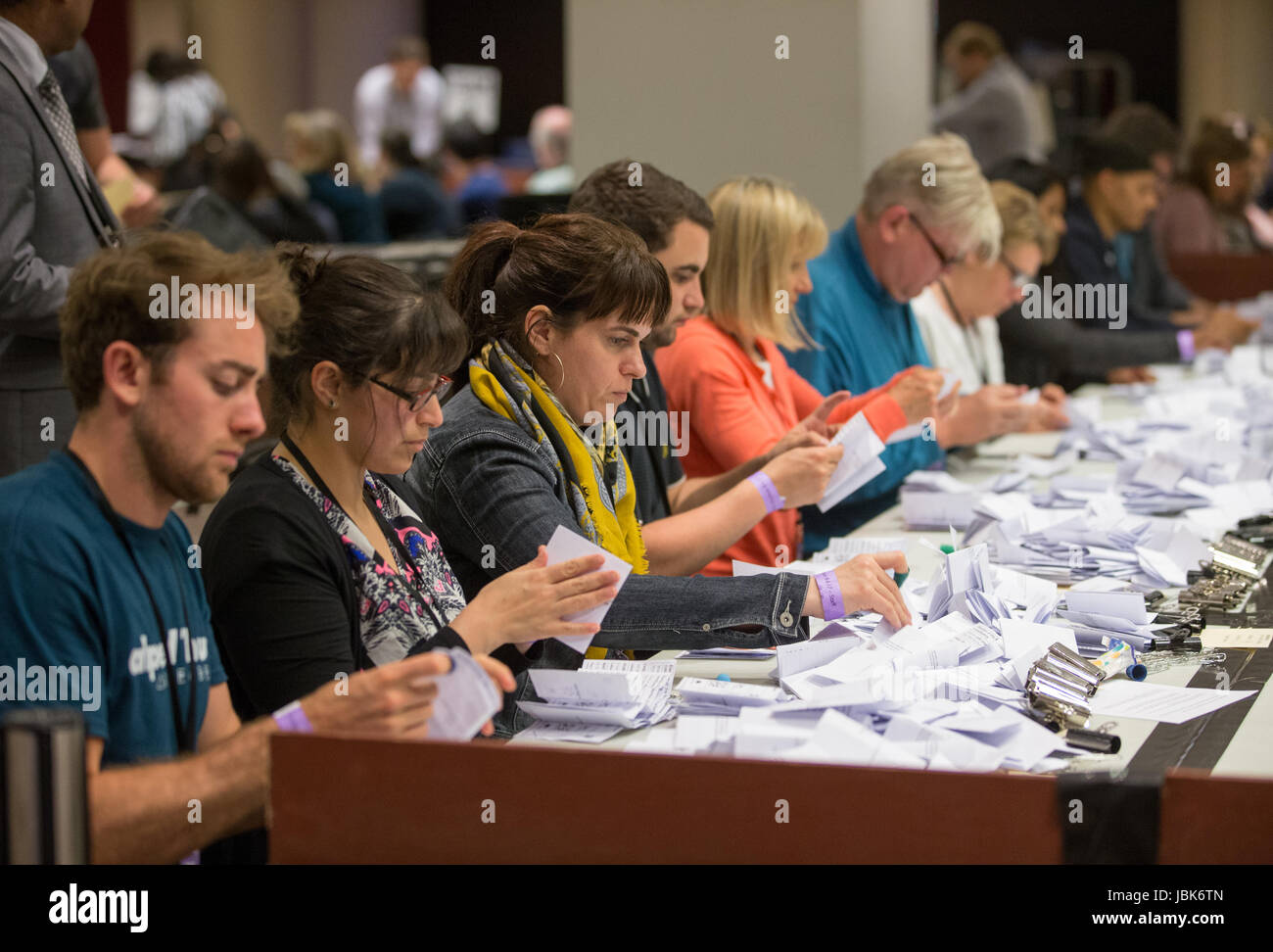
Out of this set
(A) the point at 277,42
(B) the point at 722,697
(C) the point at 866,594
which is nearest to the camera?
(B) the point at 722,697

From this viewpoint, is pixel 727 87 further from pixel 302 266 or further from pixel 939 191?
pixel 302 266

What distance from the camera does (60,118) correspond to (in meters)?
2.77

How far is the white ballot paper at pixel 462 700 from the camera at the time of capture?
53.3 inches

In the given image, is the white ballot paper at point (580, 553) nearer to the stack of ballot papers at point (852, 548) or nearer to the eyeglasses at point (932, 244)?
the stack of ballot papers at point (852, 548)

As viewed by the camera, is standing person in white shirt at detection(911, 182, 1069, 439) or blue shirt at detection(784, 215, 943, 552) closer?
blue shirt at detection(784, 215, 943, 552)

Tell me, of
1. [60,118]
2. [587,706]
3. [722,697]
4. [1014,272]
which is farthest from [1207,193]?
[587,706]

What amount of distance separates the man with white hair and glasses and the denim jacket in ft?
4.74

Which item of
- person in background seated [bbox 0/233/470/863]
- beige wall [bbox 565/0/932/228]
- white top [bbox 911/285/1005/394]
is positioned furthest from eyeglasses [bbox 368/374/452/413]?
white top [bbox 911/285/1005/394]

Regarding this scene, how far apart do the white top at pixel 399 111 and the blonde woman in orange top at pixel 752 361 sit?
8.35m

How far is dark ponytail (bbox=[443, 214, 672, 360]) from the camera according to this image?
7.10 feet

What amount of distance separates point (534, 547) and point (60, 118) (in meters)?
1.44

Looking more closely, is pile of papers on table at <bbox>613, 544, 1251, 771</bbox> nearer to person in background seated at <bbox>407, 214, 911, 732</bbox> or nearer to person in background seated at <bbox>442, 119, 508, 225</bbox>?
person in background seated at <bbox>407, 214, 911, 732</bbox>
